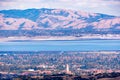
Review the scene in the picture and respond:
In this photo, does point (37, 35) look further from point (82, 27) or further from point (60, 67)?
point (60, 67)

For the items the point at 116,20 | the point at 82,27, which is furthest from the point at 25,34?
the point at 116,20

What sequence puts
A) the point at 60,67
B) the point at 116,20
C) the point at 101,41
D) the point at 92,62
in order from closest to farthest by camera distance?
the point at 60,67 < the point at 92,62 < the point at 101,41 < the point at 116,20

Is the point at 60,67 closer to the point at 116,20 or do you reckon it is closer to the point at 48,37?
the point at 48,37

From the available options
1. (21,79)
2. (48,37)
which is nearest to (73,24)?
(48,37)

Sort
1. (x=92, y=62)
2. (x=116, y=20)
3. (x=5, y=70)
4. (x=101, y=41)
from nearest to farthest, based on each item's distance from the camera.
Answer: (x=5, y=70), (x=92, y=62), (x=101, y=41), (x=116, y=20)

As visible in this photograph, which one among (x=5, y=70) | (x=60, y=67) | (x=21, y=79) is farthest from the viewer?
(x=60, y=67)

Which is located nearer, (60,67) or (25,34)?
(60,67)

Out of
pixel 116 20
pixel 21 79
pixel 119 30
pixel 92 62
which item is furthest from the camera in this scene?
pixel 116 20

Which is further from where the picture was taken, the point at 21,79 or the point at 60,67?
the point at 60,67
